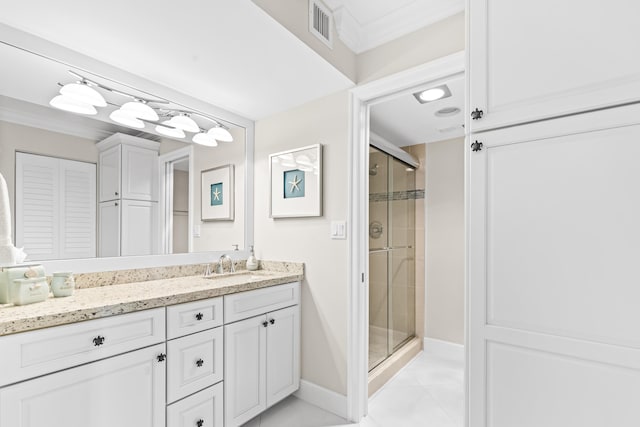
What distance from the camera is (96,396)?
1.23 meters

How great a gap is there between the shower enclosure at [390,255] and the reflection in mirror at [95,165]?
4.57 feet

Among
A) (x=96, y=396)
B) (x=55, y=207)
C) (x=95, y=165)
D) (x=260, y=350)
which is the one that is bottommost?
(x=260, y=350)

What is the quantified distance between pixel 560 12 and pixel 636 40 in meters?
0.25

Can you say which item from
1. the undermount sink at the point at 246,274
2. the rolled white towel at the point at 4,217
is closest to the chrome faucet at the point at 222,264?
the undermount sink at the point at 246,274

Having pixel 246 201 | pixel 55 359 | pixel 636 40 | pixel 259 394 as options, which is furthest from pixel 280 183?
pixel 636 40

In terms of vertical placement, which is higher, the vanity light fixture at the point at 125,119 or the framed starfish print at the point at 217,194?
the vanity light fixture at the point at 125,119

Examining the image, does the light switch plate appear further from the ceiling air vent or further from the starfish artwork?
the ceiling air vent

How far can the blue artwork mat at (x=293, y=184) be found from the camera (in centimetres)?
224

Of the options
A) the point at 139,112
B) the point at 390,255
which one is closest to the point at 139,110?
the point at 139,112

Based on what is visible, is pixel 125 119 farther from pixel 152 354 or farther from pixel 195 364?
pixel 195 364

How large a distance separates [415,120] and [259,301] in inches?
77.5

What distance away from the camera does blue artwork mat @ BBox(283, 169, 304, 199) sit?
224 cm

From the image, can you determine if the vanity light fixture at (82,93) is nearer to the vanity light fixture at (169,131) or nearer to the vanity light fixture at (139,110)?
the vanity light fixture at (139,110)

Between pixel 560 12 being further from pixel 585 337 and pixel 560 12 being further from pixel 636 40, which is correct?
pixel 585 337
